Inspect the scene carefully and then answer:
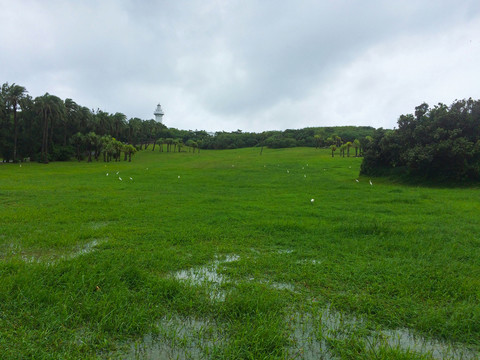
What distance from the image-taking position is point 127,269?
547 centimetres

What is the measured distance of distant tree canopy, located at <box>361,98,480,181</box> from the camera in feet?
69.3

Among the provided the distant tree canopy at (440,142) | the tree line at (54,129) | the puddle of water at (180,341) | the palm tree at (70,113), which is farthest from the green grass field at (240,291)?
the palm tree at (70,113)

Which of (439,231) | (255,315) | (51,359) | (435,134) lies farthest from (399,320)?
(435,134)

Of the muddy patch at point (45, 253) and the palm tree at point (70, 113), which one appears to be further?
the palm tree at point (70, 113)

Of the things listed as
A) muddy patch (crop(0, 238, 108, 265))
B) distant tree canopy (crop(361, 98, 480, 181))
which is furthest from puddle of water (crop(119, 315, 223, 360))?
distant tree canopy (crop(361, 98, 480, 181))

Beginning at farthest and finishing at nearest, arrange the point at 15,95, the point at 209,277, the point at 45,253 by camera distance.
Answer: the point at 15,95, the point at 45,253, the point at 209,277

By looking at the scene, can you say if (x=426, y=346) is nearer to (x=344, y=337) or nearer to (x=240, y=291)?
(x=344, y=337)

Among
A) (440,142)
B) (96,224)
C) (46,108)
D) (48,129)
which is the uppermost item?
(46,108)

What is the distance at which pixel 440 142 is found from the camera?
71.7 ft

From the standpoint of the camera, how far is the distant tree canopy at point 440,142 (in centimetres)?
2112

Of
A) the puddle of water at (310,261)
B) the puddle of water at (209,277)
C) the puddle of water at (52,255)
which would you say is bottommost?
the puddle of water at (52,255)

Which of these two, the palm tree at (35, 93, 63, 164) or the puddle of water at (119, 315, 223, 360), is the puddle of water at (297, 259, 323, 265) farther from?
the palm tree at (35, 93, 63, 164)

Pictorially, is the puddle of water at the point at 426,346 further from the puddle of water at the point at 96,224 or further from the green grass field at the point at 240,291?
the puddle of water at the point at 96,224

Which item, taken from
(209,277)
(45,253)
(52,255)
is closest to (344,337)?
(209,277)
